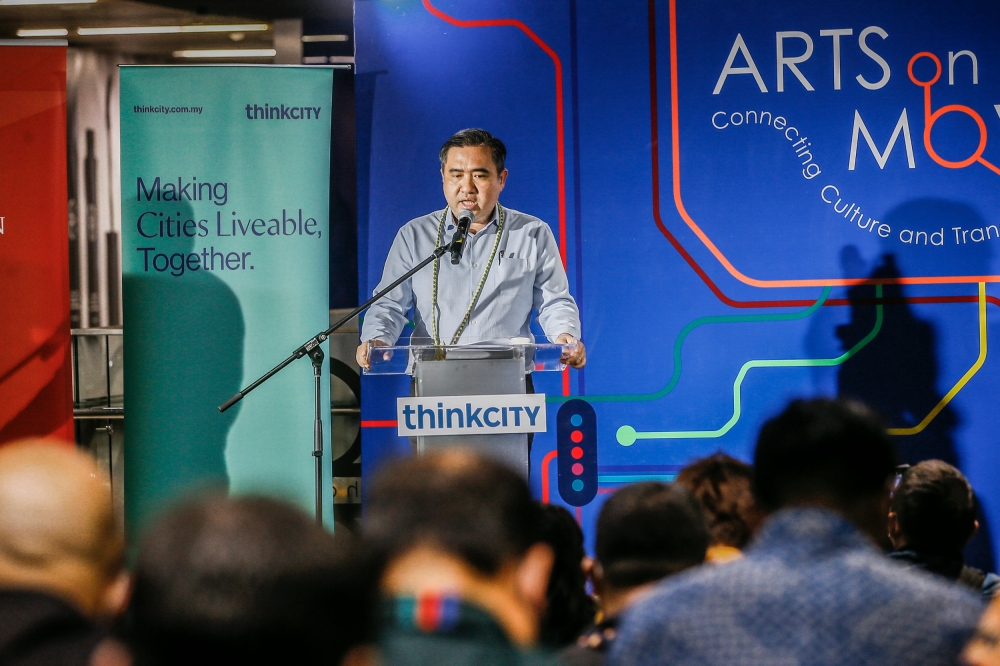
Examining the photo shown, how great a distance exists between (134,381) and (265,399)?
628 mm

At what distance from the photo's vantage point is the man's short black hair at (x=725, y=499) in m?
2.11

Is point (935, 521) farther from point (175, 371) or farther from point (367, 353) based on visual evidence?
point (175, 371)

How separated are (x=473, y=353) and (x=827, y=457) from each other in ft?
7.44

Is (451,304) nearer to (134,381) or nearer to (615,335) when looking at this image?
(615,335)

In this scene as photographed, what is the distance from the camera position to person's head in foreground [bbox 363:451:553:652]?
1.07m

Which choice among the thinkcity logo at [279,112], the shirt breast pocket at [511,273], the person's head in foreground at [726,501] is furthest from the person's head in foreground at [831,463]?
the thinkcity logo at [279,112]

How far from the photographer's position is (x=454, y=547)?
114 centimetres

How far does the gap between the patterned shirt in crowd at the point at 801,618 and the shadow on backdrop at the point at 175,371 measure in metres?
3.80

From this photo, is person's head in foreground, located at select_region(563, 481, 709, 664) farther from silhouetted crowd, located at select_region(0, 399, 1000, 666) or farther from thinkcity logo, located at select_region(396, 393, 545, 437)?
thinkcity logo, located at select_region(396, 393, 545, 437)

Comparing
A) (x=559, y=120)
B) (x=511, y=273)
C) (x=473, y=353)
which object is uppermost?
(x=559, y=120)

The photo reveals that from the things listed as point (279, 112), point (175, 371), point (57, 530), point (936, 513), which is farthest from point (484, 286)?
point (57, 530)

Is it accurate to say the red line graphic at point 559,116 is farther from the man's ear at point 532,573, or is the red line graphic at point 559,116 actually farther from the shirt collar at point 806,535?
the man's ear at point 532,573

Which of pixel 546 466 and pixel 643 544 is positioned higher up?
pixel 643 544

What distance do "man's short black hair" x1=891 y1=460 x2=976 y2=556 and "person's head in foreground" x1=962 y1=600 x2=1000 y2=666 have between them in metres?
1.27
